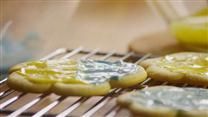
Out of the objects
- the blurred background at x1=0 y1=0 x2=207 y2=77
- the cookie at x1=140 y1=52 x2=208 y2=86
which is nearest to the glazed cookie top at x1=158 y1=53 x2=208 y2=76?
the cookie at x1=140 y1=52 x2=208 y2=86

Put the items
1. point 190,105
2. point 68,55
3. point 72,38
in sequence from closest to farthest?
1. point 190,105
2. point 68,55
3. point 72,38

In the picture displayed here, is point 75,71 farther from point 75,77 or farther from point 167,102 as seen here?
point 167,102

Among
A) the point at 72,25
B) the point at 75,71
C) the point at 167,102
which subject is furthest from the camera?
the point at 72,25

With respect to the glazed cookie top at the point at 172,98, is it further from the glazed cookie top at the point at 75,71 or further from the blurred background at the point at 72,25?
the blurred background at the point at 72,25

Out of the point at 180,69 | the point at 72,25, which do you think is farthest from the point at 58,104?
the point at 72,25

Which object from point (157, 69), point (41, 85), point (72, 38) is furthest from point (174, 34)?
point (41, 85)

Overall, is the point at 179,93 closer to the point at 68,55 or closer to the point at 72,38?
the point at 68,55

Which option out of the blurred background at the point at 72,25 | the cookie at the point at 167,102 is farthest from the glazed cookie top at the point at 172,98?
the blurred background at the point at 72,25
